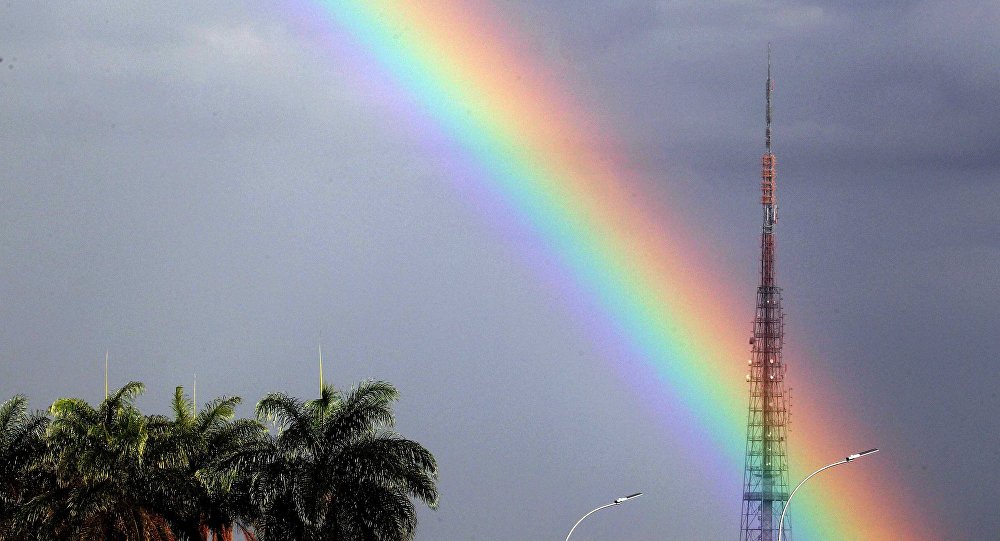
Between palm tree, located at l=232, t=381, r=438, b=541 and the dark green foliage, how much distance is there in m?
0.05

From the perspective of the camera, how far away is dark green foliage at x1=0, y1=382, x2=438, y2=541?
86.2 m

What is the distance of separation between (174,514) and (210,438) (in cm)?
490

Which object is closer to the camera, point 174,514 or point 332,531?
point 332,531

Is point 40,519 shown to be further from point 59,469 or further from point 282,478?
point 282,478

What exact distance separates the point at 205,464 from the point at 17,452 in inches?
389

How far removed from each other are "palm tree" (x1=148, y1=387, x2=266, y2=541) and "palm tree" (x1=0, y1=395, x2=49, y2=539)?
20.7 feet

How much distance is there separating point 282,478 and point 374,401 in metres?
5.49

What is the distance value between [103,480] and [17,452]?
846 centimetres

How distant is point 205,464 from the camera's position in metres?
93.6

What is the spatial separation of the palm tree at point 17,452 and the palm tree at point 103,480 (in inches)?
87.2

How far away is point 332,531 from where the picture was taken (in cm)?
8562

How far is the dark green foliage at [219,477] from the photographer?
86.2m

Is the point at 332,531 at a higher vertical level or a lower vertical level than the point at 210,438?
lower

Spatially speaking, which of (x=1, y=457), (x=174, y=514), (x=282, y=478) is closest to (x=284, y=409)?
(x=282, y=478)
